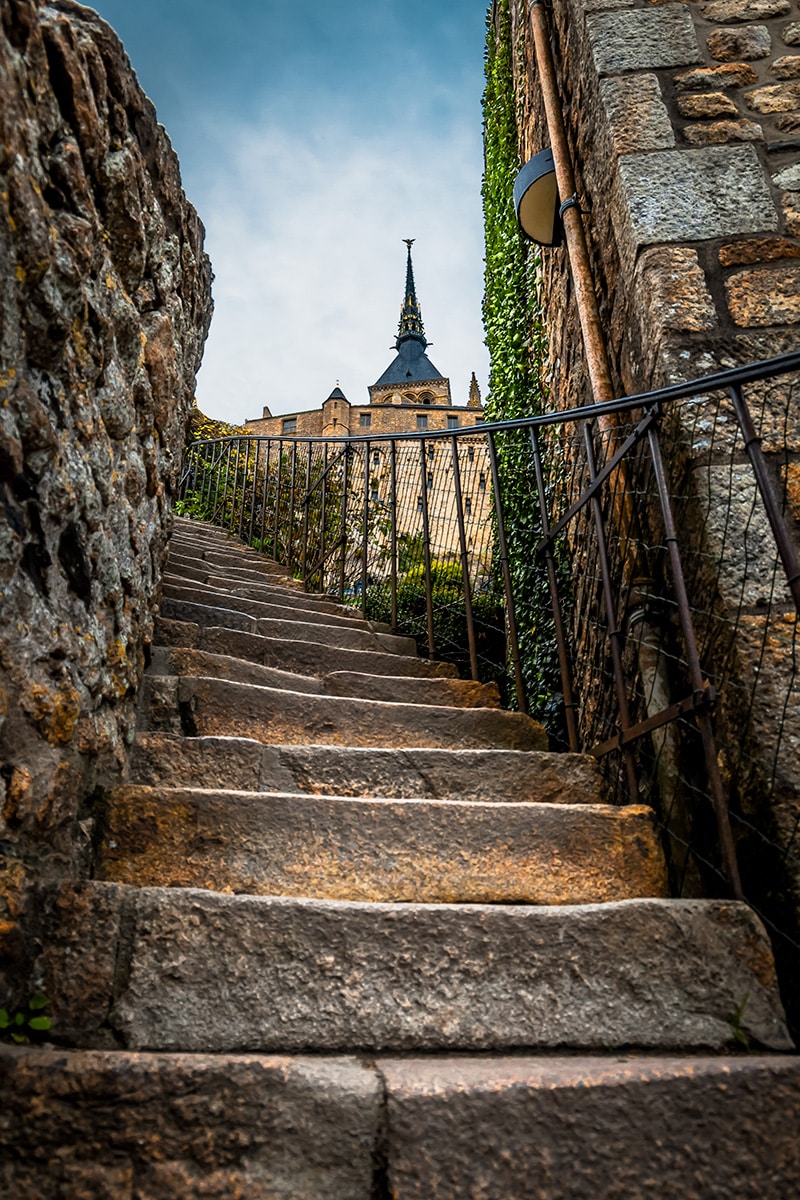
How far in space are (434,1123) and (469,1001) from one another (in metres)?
0.27

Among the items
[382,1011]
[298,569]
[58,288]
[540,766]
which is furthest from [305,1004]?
[298,569]

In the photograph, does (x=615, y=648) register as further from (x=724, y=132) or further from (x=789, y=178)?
(x=724, y=132)

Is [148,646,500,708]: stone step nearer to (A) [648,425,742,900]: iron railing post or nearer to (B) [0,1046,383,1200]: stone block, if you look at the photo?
(A) [648,425,742,900]: iron railing post

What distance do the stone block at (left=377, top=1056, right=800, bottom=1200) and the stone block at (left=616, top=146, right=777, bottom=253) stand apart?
2.21m

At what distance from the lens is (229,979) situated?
1.18 m

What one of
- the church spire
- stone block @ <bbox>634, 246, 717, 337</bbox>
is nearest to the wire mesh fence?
stone block @ <bbox>634, 246, 717, 337</bbox>

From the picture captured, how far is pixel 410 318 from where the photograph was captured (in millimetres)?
45281

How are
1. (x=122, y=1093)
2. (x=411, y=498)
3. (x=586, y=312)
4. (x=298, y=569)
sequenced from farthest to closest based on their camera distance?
(x=411, y=498), (x=298, y=569), (x=586, y=312), (x=122, y=1093)

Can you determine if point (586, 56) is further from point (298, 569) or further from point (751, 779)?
point (298, 569)

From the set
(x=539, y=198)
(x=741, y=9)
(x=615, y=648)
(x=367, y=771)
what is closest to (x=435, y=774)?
(x=367, y=771)

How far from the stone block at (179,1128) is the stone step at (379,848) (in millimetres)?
493

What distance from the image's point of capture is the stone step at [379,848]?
58.6 inches

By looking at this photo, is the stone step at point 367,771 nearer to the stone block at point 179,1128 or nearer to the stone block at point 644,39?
the stone block at point 179,1128

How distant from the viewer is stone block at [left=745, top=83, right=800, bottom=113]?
241 cm
